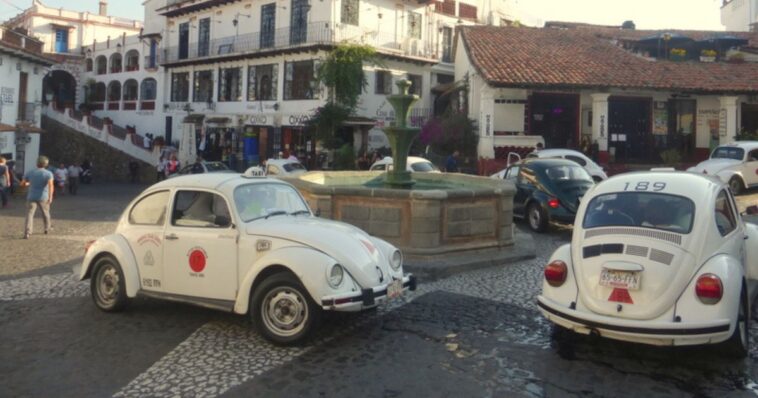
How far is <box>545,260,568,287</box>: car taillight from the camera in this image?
5.77m

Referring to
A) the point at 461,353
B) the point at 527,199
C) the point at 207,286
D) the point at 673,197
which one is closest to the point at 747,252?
the point at 673,197

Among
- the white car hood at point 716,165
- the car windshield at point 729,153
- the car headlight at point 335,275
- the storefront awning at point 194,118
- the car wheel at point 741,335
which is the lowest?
the car wheel at point 741,335

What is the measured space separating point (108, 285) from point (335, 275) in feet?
9.90

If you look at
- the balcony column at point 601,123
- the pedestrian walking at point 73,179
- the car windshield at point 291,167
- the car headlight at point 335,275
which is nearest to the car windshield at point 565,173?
the car headlight at point 335,275

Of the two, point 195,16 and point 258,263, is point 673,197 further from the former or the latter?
Result: point 195,16

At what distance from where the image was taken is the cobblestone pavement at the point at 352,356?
5.08 meters

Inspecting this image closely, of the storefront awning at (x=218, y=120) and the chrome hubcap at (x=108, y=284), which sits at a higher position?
the storefront awning at (x=218, y=120)

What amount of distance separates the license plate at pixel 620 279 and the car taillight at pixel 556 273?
372mm

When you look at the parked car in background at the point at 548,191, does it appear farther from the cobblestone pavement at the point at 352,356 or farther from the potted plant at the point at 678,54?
the potted plant at the point at 678,54

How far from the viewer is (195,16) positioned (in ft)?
125

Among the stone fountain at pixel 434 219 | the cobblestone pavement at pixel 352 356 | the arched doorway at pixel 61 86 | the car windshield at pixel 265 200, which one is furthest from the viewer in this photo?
the arched doorway at pixel 61 86

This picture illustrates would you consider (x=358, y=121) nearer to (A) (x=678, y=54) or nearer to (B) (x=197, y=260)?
(A) (x=678, y=54)

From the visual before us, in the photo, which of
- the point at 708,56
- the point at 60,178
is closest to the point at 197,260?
the point at 60,178

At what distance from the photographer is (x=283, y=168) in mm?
20344
